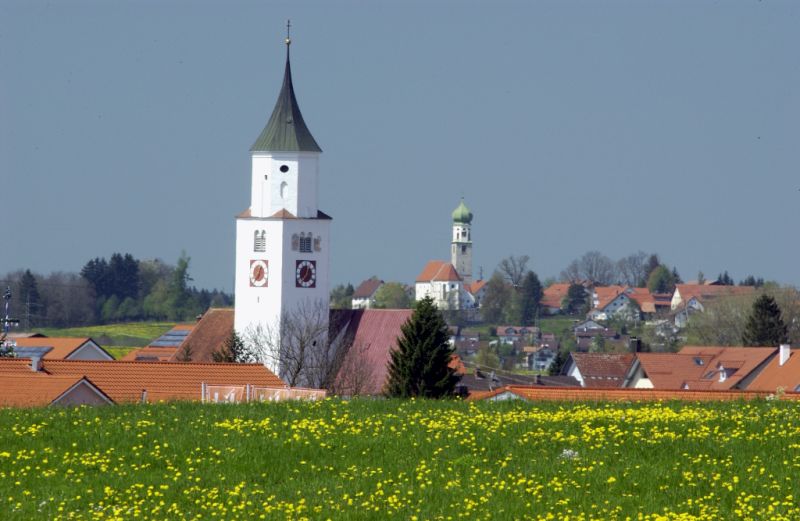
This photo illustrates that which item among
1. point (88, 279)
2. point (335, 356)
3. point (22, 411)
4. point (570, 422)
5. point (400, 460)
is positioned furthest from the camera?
point (88, 279)

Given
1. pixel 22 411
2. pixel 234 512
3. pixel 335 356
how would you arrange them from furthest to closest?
pixel 335 356 < pixel 22 411 < pixel 234 512

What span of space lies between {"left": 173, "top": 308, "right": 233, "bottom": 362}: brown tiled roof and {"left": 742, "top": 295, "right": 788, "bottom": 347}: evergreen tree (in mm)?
25954

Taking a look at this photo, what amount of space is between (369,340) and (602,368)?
14.7m

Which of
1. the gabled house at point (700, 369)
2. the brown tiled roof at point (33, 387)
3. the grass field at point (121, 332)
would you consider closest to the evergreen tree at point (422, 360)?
the gabled house at point (700, 369)

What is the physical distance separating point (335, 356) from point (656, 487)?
196ft

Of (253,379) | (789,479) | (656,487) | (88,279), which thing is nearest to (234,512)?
(656,487)

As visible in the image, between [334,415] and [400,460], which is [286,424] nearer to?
[334,415]

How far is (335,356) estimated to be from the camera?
259ft

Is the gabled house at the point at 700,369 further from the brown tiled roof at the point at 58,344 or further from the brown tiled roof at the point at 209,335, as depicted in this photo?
the brown tiled roof at the point at 58,344

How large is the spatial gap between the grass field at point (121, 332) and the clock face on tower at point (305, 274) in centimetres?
5359

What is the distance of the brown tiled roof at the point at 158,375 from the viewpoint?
133ft

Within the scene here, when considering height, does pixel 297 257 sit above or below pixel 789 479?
above

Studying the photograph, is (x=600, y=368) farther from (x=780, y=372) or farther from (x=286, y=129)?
(x=780, y=372)

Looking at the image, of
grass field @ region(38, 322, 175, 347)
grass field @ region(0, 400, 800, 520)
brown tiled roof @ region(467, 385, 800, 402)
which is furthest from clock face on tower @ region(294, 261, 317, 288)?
grass field @ region(0, 400, 800, 520)
